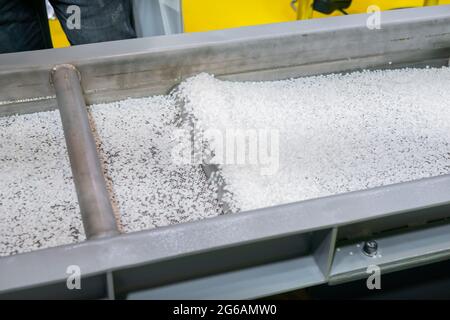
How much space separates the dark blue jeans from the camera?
169 cm

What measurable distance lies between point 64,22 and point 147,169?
0.89 meters

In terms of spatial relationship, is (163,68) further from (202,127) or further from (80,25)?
(80,25)

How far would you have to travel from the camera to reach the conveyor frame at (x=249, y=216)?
817 mm

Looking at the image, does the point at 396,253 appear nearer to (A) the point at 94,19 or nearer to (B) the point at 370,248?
(B) the point at 370,248

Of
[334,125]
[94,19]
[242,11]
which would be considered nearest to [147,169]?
[334,125]

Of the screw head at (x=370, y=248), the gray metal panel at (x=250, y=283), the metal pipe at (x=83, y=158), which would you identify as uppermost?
the metal pipe at (x=83, y=158)

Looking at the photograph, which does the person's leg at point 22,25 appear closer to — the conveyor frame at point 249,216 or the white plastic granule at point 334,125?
the conveyor frame at point 249,216

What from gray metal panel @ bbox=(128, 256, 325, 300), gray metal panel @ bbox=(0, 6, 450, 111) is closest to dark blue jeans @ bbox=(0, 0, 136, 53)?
gray metal panel @ bbox=(0, 6, 450, 111)

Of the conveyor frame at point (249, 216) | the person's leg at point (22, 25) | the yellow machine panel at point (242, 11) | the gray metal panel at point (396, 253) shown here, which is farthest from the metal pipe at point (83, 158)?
the yellow machine panel at point (242, 11)

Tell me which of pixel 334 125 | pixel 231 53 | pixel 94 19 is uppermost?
pixel 94 19

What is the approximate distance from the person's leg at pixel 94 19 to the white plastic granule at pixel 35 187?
52 centimetres

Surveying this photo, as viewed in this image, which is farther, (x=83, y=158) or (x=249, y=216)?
(x=83, y=158)

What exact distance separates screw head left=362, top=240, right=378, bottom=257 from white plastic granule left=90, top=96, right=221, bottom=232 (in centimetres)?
33

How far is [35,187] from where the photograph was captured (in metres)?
1.13
